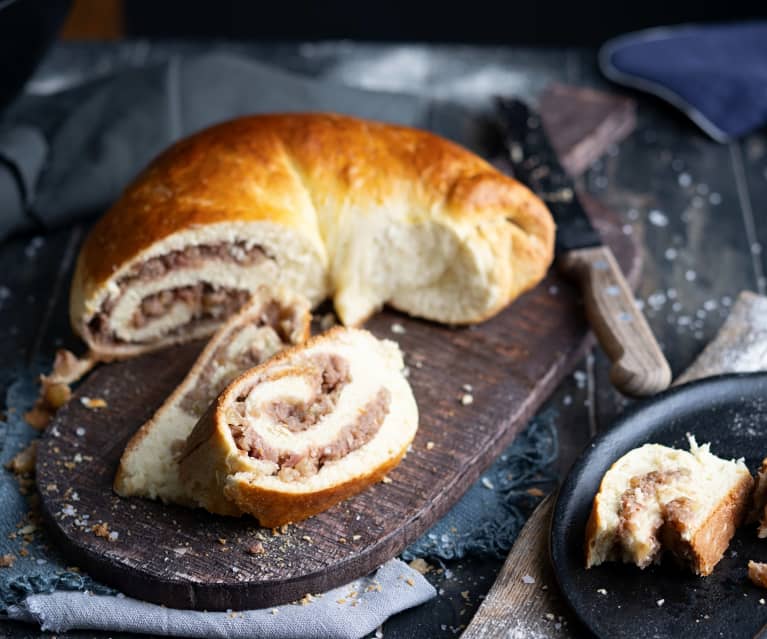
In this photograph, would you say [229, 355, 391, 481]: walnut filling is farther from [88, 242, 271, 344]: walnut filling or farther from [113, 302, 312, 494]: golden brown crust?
[88, 242, 271, 344]: walnut filling

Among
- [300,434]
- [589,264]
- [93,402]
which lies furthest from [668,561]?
[93,402]

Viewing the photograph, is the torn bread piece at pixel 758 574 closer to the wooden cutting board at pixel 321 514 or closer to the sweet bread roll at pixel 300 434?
the wooden cutting board at pixel 321 514

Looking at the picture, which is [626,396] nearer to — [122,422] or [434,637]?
[434,637]

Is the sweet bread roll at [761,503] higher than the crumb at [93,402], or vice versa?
the crumb at [93,402]

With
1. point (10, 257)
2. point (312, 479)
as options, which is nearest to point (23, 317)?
point (10, 257)

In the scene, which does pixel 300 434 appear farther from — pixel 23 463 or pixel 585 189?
pixel 585 189

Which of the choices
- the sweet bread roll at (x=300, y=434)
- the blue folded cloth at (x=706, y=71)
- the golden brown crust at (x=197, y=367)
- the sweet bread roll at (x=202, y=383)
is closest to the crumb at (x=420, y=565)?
the sweet bread roll at (x=300, y=434)

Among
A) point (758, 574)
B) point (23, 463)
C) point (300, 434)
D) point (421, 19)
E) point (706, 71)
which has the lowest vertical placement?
point (421, 19)
